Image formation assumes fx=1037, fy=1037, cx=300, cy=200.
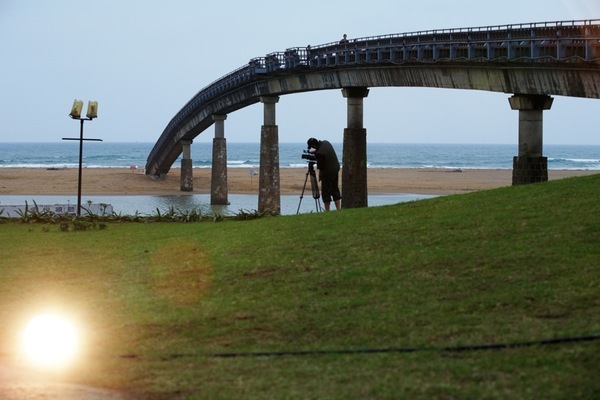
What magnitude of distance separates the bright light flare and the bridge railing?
75.1ft

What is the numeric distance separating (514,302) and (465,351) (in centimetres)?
190

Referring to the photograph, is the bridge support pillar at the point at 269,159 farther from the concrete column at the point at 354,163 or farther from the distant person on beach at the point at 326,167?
the distant person on beach at the point at 326,167

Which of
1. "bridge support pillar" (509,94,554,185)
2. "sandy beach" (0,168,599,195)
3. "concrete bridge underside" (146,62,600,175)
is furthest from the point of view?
"sandy beach" (0,168,599,195)

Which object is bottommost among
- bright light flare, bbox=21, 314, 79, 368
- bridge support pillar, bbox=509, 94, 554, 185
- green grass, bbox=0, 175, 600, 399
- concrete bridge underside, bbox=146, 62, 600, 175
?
bright light flare, bbox=21, 314, 79, 368

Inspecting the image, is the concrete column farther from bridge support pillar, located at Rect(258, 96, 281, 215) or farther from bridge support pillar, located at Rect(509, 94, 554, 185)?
bridge support pillar, located at Rect(258, 96, 281, 215)

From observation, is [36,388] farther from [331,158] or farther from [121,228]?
[331,158]

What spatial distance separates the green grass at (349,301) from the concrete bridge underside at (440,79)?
14.1 meters

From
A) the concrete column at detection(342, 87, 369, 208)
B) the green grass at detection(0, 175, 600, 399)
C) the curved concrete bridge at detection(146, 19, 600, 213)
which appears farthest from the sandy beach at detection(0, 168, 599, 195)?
the green grass at detection(0, 175, 600, 399)

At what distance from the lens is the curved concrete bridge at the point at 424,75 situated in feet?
112

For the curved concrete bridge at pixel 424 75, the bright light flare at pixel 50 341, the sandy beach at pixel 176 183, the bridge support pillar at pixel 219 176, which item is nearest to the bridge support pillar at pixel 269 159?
the curved concrete bridge at pixel 424 75

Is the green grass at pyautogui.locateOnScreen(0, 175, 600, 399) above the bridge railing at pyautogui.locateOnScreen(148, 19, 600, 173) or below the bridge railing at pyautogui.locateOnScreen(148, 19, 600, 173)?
below

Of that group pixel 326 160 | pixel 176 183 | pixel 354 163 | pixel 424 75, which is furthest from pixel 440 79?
pixel 176 183

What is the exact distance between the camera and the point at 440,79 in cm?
4253

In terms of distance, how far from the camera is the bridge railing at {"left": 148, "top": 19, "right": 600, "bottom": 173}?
33656mm
